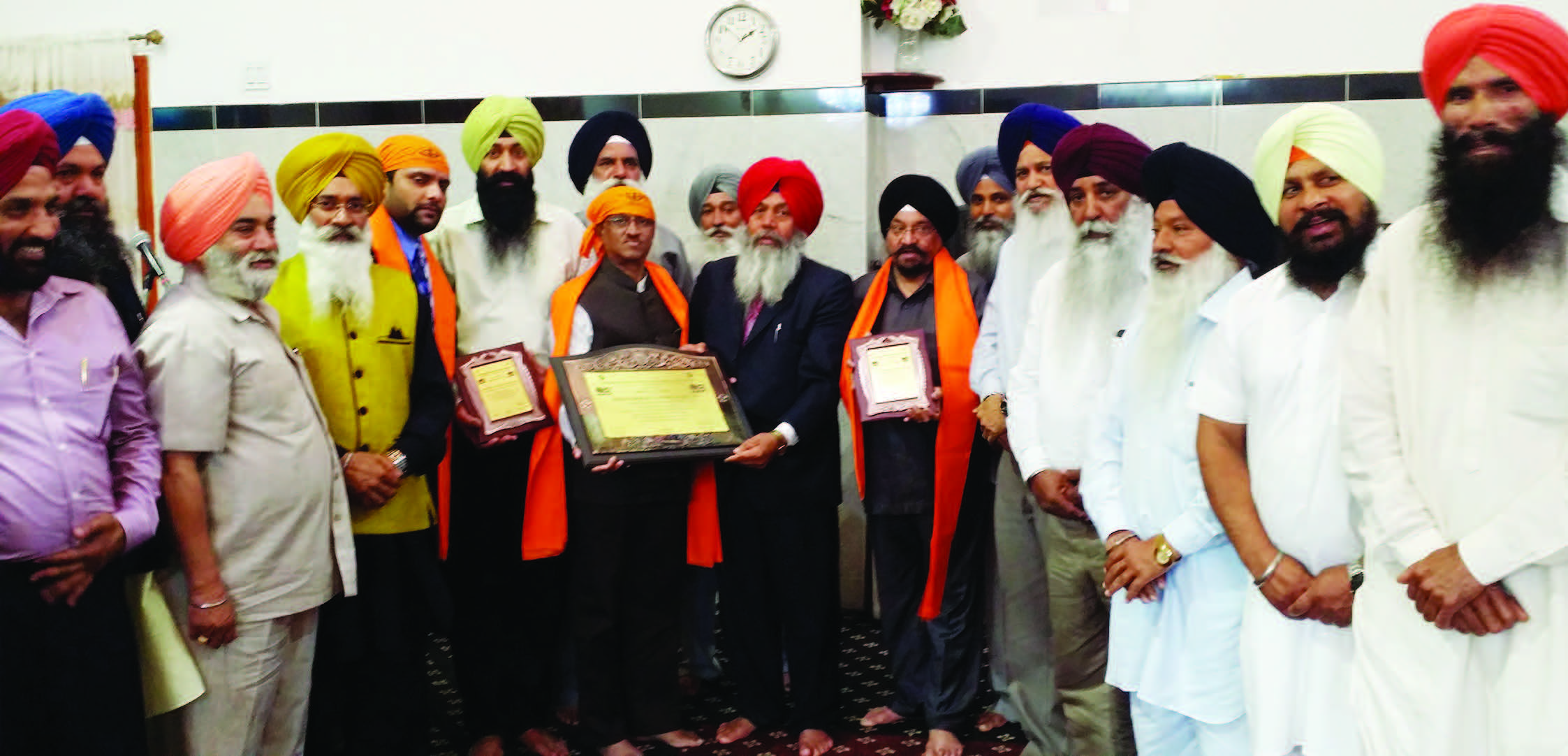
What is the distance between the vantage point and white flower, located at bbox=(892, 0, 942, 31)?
554cm

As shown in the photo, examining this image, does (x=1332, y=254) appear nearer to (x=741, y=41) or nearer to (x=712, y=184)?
(x=712, y=184)

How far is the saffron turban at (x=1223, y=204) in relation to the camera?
9.46 feet

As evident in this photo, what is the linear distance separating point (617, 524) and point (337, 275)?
1.10 m

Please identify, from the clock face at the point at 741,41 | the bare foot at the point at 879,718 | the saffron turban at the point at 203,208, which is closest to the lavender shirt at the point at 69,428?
the saffron turban at the point at 203,208

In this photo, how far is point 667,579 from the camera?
3895mm

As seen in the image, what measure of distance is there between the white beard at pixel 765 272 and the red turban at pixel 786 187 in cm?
12

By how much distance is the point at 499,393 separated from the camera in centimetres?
380

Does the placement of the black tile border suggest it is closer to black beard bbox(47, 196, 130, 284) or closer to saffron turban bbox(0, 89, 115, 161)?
saffron turban bbox(0, 89, 115, 161)

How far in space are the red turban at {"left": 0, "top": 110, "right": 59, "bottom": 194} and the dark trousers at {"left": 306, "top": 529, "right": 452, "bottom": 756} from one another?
1272mm

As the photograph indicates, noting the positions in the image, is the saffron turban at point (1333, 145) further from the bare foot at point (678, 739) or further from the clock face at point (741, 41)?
the clock face at point (741, 41)

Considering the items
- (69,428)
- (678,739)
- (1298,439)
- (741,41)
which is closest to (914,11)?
(741,41)

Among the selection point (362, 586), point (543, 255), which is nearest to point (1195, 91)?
point (543, 255)

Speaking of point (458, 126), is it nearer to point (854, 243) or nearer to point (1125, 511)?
point (854, 243)

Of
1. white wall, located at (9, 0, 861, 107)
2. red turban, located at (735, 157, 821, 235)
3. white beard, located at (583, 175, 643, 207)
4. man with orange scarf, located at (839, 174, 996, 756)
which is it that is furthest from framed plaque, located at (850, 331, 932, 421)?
white wall, located at (9, 0, 861, 107)
